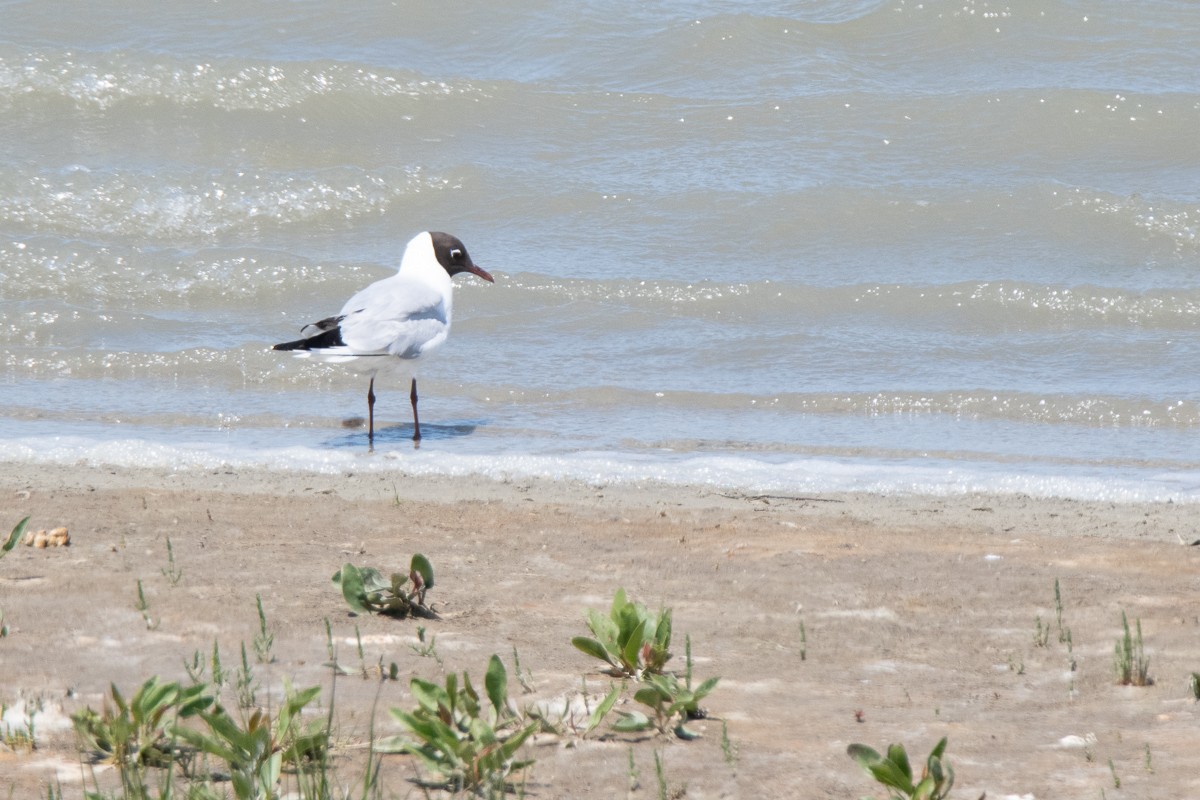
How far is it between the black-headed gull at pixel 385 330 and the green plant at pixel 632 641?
13.4 feet

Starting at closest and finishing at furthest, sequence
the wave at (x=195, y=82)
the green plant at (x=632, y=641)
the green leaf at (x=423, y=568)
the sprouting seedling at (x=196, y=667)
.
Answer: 1. the sprouting seedling at (x=196, y=667)
2. the green plant at (x=632, y=641)
3. the green leaf at (x=423, y=568)
4. the wave at (x=195, y=82)

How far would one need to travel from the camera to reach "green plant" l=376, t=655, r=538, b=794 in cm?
272

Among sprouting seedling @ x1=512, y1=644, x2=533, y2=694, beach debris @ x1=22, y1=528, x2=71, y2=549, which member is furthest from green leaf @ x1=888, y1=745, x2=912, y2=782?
beach debris @ x1=22, y1=528, x2=71, y2=549

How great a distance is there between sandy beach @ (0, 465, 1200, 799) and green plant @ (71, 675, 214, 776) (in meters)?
0.06

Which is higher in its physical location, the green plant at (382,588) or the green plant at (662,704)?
the green plant at (382,588)

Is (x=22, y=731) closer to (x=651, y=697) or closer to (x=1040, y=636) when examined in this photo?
(x=651, y=697)

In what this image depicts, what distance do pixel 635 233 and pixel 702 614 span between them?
7.38 meters

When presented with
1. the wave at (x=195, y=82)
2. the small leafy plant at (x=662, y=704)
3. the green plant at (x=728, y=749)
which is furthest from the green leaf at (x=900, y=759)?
the wave at (x=195, y=82)

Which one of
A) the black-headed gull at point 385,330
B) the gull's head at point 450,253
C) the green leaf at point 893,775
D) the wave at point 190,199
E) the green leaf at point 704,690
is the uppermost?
the wave at point 190,199

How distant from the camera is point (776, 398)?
7871mm

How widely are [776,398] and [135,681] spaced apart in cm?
505

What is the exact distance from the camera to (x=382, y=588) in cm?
379

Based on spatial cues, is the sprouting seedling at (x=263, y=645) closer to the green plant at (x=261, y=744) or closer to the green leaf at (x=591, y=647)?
the green plant at (x=261, y=744)

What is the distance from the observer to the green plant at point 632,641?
330 cm
